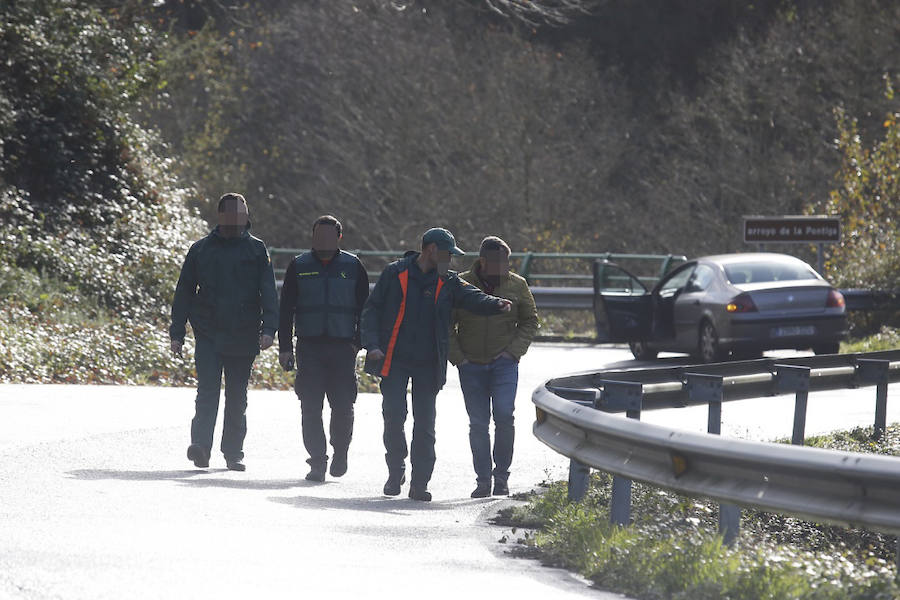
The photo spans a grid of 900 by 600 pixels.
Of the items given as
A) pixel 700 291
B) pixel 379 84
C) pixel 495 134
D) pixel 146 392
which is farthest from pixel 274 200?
pixel 146 392

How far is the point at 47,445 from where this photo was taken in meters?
10.7

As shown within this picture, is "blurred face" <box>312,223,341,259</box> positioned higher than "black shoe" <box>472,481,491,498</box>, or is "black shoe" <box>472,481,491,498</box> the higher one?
"blurred face" <box>312,223,341,259</box>

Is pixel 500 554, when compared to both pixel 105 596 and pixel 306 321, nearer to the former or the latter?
pixel 105 596

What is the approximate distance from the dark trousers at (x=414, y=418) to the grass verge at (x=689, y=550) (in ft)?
2.75

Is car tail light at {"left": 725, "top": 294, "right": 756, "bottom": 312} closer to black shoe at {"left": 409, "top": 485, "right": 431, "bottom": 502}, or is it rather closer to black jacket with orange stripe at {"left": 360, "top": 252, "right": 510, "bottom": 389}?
black jacket with orange stripe at {"left": 360, "top": 252, "right": 510, "bottom": 389}

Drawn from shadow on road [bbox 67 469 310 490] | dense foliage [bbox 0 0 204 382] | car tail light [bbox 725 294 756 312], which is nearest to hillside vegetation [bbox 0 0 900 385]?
dense foliage [bbox 0 0 204 382]

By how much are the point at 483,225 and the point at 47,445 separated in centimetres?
Result: 2943

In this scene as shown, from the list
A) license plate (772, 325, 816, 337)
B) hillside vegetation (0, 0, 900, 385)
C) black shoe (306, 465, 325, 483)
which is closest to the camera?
black shoe (306, 465, 325, 483)

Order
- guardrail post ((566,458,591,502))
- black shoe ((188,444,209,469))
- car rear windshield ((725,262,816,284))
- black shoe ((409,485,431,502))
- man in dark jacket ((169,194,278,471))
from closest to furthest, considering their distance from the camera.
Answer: guardrail post ((566,458,591,502))
black shoe ((409,485,431,502))
black shoe ((188,444,209,469))
man in dark jacket ((169,194,278,471))
car rear windshield ((725,262,816,284))

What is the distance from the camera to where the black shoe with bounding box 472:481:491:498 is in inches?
374

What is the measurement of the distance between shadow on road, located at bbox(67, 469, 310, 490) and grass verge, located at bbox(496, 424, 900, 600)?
5.64 feet

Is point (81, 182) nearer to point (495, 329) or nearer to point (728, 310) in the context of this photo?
point (728, 310)

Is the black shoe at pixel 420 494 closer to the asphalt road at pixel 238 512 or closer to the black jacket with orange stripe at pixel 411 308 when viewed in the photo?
the asphalt road at pixel 238 512

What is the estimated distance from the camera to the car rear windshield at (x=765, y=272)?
63.3 ft
